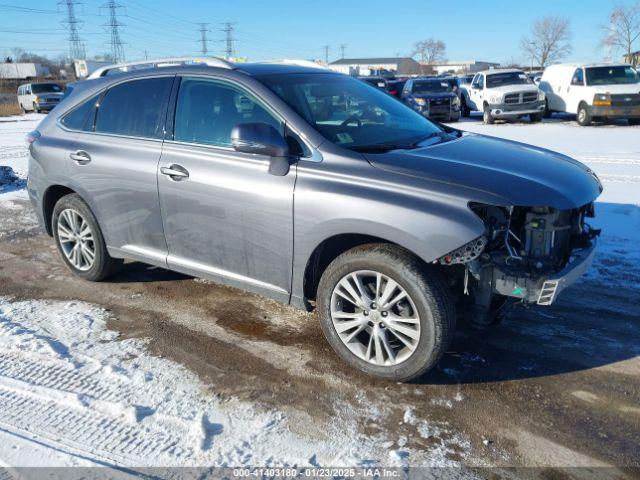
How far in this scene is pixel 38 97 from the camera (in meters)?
31.1

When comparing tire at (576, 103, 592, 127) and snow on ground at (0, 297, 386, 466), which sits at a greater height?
tire at (576, 103, 592, 127)

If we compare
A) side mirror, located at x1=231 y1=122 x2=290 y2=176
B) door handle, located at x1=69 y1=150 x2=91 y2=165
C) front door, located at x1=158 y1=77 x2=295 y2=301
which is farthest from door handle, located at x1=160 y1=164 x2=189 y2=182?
door handle, located at x1=69 y1=150 x2=91 y2=165

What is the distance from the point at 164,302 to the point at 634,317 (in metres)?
3.79

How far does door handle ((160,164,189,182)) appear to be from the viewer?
12.9 ft

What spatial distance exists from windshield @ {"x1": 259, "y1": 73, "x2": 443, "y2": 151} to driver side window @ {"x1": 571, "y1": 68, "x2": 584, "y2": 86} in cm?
1489

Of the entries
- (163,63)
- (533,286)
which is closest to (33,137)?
(163,63)

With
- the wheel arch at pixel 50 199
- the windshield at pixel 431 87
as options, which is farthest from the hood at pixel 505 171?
the windshield at pixel 431 87

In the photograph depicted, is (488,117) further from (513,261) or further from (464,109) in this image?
(513,261)

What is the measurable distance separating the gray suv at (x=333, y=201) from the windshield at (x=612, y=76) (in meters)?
14.7

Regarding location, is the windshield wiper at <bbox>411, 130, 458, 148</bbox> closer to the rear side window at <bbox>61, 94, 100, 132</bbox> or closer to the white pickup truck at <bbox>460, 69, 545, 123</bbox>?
the rear side window at <bbox>61, 94, 100, 132</bbox>

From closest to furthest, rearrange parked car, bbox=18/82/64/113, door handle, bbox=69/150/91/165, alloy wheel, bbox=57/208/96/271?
1. door handle, bbox=69/150/91/165
2. alloy wheel, bbox=57/208/96/271
3. parked car, bbox=18/82/64/113

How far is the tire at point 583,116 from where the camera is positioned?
16188 mm

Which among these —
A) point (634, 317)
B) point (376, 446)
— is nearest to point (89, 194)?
point (376, 446)

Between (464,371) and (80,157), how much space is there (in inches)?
142
